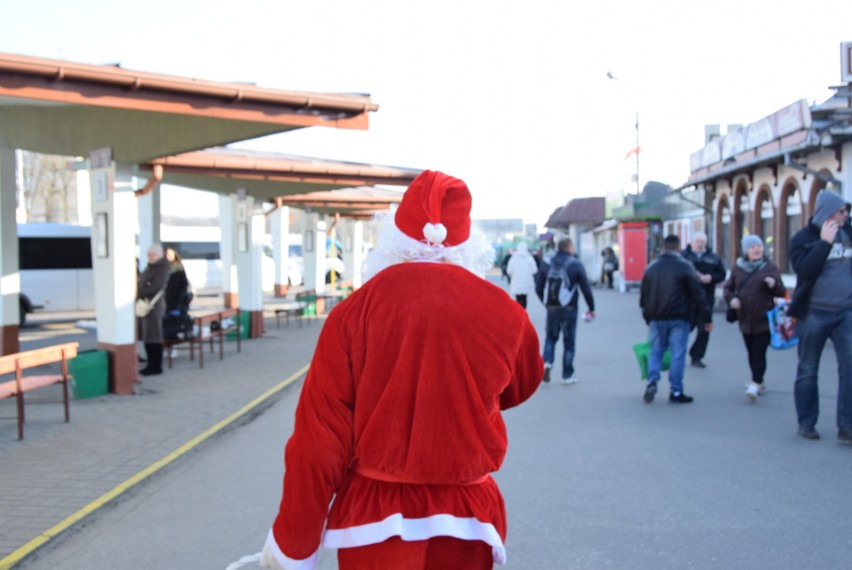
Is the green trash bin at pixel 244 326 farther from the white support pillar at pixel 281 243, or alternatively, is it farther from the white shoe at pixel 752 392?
the white shoe at pixel 752 392

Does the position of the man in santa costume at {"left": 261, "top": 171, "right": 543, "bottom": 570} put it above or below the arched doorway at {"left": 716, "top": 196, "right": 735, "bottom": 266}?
below

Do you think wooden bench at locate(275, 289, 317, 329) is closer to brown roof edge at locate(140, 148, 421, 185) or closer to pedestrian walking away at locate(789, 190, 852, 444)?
brown roof edge at locate(140, 148, 421, 185)

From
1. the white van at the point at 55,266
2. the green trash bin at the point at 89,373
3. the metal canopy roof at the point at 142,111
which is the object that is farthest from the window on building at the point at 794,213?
the white van at the point at 55,266

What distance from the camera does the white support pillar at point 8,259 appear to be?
12.9 meters

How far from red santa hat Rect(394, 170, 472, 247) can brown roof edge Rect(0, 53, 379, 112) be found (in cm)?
651

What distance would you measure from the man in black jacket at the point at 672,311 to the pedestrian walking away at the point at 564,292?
52.5 inches

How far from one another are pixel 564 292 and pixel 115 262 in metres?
5.35

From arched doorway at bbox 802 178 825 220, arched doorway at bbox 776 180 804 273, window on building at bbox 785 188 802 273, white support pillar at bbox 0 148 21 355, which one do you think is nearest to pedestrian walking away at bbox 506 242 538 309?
arched doorway at bbox 802 178 825 220

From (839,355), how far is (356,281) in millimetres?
26802

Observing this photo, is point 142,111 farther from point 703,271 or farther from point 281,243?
point 281,243

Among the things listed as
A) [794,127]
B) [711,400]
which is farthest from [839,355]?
[794,127]

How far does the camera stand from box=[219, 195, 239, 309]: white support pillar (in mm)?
20655

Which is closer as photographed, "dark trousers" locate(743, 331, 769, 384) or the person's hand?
the person's hand

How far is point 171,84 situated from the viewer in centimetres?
919
